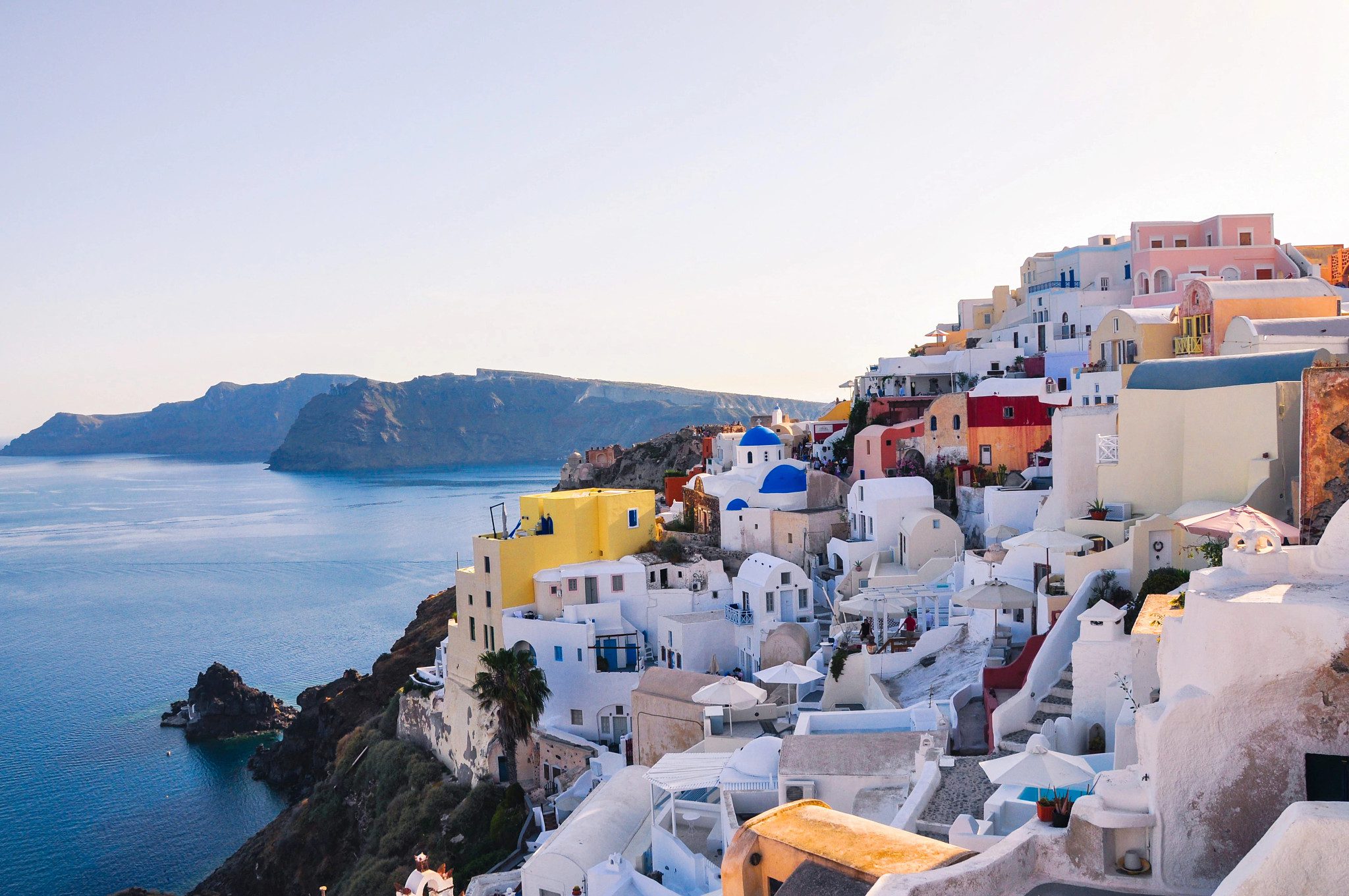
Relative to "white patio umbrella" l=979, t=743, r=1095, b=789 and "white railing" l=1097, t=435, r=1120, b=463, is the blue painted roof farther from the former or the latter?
"white patio umbrella" l=979, t=743, r=1095, b=789

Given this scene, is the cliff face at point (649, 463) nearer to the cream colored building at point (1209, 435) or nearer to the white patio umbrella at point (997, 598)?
the cream colored building at point (1209, 435)

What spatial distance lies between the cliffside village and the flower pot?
2cm

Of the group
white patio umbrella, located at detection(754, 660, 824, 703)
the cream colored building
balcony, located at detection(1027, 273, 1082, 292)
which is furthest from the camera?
balcony, located at detection(1027, 273, 1082, 292)

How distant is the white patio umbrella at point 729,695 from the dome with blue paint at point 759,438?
61.2 ft

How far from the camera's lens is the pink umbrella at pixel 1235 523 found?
13695mm

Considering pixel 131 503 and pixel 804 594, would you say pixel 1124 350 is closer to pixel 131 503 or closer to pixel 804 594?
pixel 804 594

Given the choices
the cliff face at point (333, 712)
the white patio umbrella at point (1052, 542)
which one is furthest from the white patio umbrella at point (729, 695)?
the cliff face at point (333, 712)

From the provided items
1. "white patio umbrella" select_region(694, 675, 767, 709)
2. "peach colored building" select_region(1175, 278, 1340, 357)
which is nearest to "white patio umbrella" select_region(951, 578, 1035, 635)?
"white patio umbrella" select_region(694, 675, 767, 709)

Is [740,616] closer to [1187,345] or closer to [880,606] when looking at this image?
[880,606]

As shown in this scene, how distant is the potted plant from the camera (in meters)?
6.93

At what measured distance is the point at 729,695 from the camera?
20922 millimetres

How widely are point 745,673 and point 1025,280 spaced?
92.3 ft

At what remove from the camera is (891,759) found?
14.4 metres

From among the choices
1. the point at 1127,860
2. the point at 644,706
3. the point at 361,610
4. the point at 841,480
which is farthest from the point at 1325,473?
the point at 361,610
